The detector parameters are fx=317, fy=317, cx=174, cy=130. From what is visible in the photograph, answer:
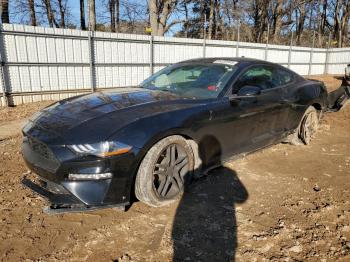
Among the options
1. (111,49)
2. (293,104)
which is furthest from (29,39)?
(293,104)

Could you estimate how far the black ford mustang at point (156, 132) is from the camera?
9.07ft

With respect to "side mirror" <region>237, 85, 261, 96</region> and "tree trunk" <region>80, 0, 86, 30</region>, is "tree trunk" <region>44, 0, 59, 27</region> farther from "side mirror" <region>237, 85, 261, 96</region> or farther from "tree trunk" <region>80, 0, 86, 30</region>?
"side mirror" <region>237, 85, 261, 96</region>

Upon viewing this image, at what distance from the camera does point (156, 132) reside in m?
3.06

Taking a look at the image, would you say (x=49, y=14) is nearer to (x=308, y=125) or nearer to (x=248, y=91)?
(x=308, y=125)

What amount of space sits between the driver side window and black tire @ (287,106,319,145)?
1.20 m

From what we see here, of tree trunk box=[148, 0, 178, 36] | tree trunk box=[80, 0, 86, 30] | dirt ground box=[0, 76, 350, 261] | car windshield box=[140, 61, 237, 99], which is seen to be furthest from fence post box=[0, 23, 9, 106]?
tree trunk box=[80, 0, 86, 30]

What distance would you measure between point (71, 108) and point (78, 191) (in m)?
1.05

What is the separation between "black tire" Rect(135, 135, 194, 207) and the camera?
3049mm

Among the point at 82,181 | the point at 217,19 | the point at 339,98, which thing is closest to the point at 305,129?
the point at 339,98

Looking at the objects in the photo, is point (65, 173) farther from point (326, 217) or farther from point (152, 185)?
point (326, 217)

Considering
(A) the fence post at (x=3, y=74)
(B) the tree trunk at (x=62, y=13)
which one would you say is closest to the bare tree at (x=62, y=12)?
(B) the tree trunk at (x=62, y=13)

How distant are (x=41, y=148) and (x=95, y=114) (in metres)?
0.59

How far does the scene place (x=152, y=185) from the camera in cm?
312

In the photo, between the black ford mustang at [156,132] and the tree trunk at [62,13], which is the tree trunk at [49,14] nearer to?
the tree trunk at [62,13]
